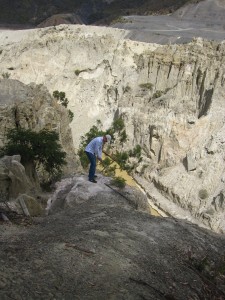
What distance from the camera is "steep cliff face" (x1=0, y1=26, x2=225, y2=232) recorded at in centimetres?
2419

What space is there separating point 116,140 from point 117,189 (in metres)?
16.9

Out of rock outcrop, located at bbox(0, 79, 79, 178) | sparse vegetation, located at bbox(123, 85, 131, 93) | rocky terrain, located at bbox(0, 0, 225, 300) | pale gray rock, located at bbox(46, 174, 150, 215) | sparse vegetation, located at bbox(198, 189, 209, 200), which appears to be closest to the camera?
rocky terrain, located at bbox(0, 0, 225, 300)

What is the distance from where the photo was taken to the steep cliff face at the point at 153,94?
2419 centimetres

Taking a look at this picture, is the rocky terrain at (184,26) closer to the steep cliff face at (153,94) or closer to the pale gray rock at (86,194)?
the steep cliff face at (153,94)

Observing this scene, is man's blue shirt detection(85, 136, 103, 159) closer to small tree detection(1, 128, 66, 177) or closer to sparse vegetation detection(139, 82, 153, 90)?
small tree detection(1, 128, 66, 177)

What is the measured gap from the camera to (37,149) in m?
14.7

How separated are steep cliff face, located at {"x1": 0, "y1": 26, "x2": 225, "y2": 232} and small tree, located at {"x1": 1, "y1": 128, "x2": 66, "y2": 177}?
8751 mm

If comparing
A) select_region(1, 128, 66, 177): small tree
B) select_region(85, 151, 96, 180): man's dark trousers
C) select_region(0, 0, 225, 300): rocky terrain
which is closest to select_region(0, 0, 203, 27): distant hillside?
select_region(0, 0, 225, 300): rocky terrain

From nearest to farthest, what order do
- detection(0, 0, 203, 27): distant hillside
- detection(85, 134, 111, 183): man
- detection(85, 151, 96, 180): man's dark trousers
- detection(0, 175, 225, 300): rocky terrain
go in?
detection(0, 175, 225, 300): rocky terrain, detection(85, 134, 111, 183): man, detection(85, 151, 96, 180): man's dark trousers, detection(0, 0, 203, 27): distant hillside

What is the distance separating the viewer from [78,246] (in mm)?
7949

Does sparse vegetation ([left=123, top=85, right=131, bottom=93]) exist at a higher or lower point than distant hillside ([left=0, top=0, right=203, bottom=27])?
lower

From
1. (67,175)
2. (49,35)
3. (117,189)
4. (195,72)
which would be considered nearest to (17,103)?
(67,175)

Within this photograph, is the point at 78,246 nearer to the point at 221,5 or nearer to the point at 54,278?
the point at 54,278

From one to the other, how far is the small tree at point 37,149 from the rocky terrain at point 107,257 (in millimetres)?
2768
